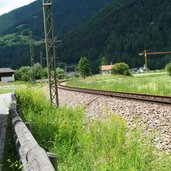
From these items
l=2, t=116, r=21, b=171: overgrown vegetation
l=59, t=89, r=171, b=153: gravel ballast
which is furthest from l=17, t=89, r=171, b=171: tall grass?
l=2, t=116, r=21, b=171: overgrown vegetation

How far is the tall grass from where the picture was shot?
7.35 metres

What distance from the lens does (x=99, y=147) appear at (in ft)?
30.3

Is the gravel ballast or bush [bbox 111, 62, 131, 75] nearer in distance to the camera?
the gravel ballast

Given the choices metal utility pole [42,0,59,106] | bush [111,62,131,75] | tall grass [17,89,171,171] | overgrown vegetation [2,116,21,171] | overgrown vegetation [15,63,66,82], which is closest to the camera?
tall grass [17,89,171,171]

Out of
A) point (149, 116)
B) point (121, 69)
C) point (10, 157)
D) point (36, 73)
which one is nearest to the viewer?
point (10, 157)

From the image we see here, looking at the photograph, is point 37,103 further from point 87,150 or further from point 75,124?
point 87,150

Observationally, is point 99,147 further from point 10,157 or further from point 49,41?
point 49,41

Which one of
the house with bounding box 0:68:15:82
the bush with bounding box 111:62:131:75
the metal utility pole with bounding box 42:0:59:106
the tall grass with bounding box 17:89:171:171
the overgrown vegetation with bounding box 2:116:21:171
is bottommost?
the house with bounding box 0:68:15:82

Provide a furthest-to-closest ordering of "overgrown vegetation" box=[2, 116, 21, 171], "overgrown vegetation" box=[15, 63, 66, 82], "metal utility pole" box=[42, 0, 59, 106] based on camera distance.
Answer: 1. "overgrown vegetation" box=[15, 63, 66, 82]
2. "metal utility pole" box=[42, 0, 59, 106]
3. "overgrown vegetation" box=[2, 116, 21, 171]

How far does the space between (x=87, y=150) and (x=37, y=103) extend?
11.6 metres

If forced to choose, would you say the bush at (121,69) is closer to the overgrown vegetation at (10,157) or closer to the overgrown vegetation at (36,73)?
the overgrown vegetation at (36,73)

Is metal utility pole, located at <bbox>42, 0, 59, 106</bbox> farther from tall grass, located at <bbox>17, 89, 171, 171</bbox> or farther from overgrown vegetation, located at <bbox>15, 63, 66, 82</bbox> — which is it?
overgrown vegetation, located at <bbox>15, 63, 66, 82</bbox>

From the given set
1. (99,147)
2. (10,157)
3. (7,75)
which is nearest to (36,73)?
(7,75)

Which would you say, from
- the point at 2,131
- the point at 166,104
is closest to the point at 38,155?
the point at 2,131
